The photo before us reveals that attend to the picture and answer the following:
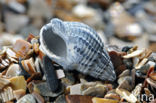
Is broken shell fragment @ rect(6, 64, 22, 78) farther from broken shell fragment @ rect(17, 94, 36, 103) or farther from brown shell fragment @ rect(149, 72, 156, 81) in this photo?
brown shell fragment @ rect(149, 72, 156, 81)

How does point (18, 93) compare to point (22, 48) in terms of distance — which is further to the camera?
point (22, 48)

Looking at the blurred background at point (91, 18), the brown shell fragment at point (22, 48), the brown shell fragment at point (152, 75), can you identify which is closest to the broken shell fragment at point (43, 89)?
the brown shell fragment at point (22, 48)

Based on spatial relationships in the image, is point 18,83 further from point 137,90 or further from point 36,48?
point 137,90

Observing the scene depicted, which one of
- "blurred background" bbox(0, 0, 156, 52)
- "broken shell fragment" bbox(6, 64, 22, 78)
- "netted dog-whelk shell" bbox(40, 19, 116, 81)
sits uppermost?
"netted dog-whelk shell" bbox(40, 19, 116, 81)

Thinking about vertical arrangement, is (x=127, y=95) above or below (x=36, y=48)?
below

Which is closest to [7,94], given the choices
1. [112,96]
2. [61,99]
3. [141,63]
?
[61,99]

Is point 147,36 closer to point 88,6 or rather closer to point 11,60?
point 88,6

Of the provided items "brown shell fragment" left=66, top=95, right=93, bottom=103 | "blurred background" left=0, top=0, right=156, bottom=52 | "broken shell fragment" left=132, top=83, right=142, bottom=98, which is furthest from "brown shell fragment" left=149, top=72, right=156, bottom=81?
"blurred background" left=0, top=0, right=156, bottom=52
